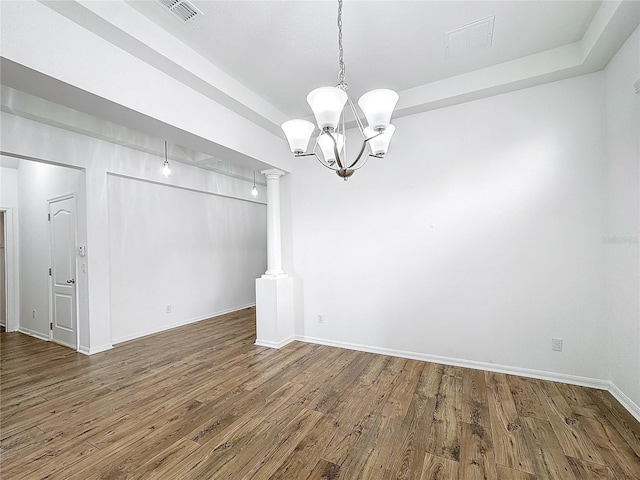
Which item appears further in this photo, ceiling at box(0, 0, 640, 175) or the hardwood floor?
ceiling at box(0, 0, 640, 175)

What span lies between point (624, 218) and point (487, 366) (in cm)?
181

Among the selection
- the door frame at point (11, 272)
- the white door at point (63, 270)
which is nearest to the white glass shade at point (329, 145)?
the white door at point (63, 270)

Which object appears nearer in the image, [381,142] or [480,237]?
[381,142]

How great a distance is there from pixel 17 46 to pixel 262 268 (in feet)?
20.0

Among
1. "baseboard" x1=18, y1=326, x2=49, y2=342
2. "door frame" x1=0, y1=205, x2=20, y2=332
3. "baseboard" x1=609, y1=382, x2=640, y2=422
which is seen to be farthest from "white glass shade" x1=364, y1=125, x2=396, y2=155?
"door frame" x1=0, y1=205, x2=20, y2=332

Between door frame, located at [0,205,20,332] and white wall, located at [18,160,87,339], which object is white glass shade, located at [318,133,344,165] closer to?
white wall, located at [18,160,87,339]

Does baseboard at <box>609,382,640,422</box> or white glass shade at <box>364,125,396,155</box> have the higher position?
white glass shade at <box>364,125,396,155</box>

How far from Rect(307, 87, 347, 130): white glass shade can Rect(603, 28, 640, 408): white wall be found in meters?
2.25

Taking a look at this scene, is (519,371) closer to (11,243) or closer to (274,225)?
(274,225)

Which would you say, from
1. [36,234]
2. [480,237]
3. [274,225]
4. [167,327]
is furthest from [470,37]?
[36,234]

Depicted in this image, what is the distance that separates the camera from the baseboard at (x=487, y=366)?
267cm

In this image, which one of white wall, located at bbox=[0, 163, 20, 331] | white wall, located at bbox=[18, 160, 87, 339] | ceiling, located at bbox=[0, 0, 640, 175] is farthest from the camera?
white wall, located at bbox=[0, 163, 20, 331]

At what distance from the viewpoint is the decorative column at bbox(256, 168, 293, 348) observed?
3.95 meters

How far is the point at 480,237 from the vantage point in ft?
10.2
